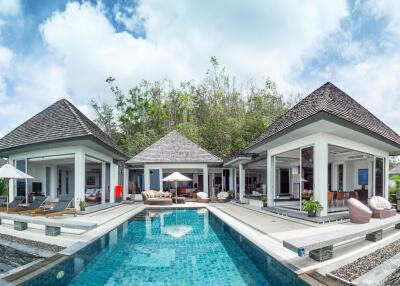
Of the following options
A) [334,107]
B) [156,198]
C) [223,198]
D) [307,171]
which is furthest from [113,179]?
[334,107]

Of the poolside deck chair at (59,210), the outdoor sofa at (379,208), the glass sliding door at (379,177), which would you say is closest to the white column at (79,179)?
the poolside deck chair at (59,210)

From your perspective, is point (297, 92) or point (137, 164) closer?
point (137, 164)

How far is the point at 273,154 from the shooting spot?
1444 cm

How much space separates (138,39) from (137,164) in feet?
29.1

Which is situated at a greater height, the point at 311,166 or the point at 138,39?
the point at 138,39

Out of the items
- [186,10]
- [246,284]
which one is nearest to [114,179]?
[186,10]

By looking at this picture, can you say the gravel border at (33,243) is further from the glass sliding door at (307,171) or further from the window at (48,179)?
the window at (48,179)

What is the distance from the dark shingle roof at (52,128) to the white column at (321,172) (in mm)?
8643

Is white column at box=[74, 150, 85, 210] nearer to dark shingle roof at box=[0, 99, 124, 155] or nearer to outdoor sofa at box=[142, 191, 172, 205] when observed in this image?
dark shingle roof at box=[0, 99, 124, 155]

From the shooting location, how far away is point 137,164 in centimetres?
2227

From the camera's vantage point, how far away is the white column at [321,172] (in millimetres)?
10133

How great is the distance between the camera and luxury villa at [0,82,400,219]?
10.4 metres

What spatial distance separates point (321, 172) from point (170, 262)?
615 cm

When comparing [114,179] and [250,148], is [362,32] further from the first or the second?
[114,179]
